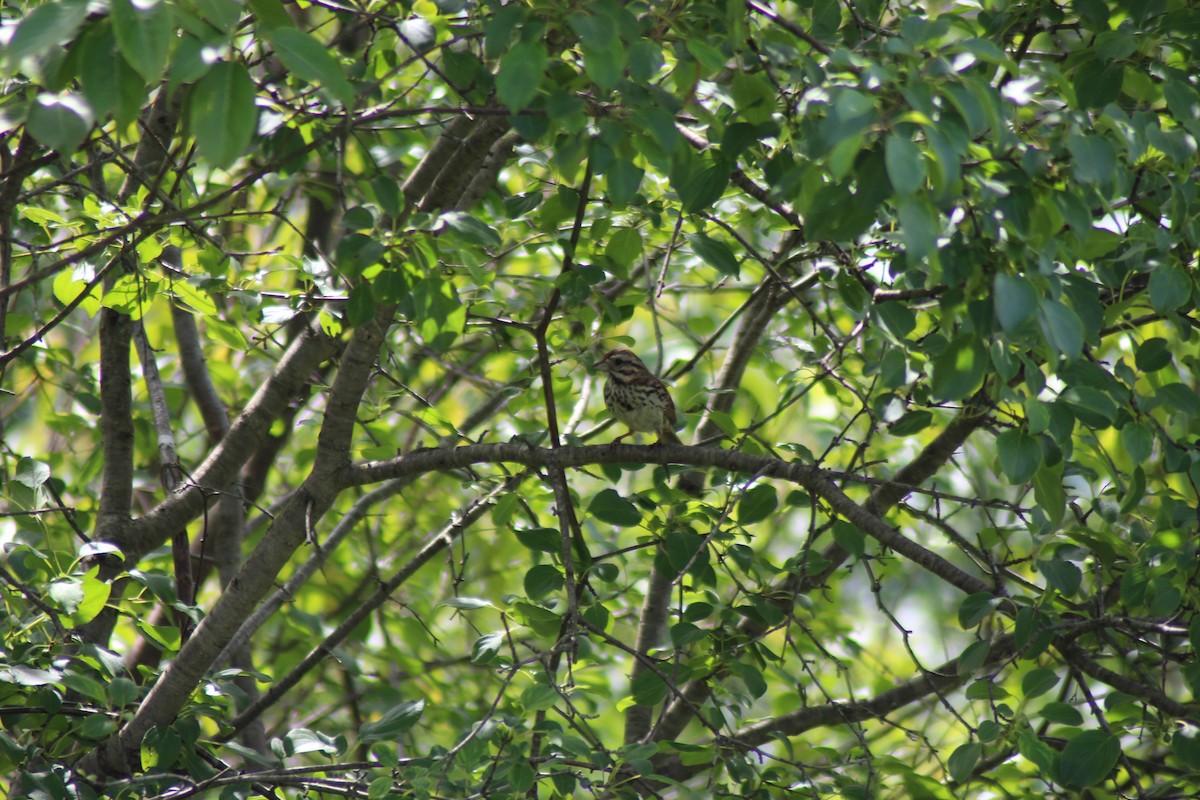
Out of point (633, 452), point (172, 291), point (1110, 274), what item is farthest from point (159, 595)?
point (1110, 274)

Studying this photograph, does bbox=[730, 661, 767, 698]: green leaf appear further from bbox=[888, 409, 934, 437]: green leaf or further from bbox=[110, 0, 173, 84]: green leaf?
bbox=[110, 0, 173, 84]: green leaf

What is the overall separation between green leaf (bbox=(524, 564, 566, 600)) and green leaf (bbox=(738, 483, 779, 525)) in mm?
604

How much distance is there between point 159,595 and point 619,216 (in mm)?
2043

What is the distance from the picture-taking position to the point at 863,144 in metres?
2.18

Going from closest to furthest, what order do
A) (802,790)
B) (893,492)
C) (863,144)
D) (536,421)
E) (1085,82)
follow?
(863,144)
(1085,82)
(802,790)
(893,492)
(536,421)

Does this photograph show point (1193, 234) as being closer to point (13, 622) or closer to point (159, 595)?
point (159, 595)

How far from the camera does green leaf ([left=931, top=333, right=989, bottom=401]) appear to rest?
2316 millimetres

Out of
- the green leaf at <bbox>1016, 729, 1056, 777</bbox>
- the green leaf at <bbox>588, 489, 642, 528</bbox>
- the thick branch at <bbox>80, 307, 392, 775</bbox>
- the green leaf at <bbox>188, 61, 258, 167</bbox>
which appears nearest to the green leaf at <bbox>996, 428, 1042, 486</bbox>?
the green leaf at <bbox>1016, 729, 1056, 777</bbox>

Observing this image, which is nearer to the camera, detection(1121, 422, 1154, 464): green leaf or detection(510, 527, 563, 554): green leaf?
detection(1121, 422, 1154, 464): green leaf

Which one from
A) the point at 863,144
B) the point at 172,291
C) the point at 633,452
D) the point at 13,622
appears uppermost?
the point at 172,291

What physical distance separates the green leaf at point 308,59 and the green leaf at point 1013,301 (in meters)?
1.20

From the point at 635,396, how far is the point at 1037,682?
257 cm

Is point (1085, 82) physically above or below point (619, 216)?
below

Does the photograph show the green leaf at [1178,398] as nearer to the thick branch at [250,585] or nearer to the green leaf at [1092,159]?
the green leaf at [1092,159]
